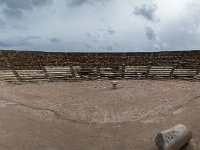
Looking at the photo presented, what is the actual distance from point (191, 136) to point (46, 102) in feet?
34.7

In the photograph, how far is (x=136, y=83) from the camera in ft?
85.3

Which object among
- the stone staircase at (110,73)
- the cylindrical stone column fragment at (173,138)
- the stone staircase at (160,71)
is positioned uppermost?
the stone staircase at (110,73)

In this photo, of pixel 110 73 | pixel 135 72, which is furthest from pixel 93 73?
pixel 135 72

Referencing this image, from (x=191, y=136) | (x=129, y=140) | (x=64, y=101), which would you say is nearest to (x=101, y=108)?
(x=64, y=101)

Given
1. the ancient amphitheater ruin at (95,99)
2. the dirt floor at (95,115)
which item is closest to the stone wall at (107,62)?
the ancient amphitheater ruin at (95,99)

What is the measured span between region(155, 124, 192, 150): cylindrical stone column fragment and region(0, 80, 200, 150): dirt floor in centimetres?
87

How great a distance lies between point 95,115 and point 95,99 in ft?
10.9

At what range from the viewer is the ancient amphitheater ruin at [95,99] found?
49.4 feet

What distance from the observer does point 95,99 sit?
70.8ft

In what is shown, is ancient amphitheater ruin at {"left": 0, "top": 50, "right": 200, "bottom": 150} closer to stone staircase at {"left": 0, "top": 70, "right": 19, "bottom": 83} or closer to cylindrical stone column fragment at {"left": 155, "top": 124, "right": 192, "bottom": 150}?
stone staircase at {"left": 0, "top": 70, "right": 19, "bottom": 83}

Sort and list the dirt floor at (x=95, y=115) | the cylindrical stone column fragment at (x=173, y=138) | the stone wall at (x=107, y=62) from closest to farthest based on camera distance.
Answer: the cylindrical stone column fragment at (x=173, y=138) < the dirt floor at (x=95, y=115) < the stone wall at (x=107, y=62)

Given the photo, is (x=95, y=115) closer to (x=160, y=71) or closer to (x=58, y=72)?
(x=58, y=72)

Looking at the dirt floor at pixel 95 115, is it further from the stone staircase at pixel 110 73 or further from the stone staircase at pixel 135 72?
the stone staircase at pixel 110 73

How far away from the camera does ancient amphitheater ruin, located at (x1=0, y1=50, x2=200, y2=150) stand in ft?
49.4
